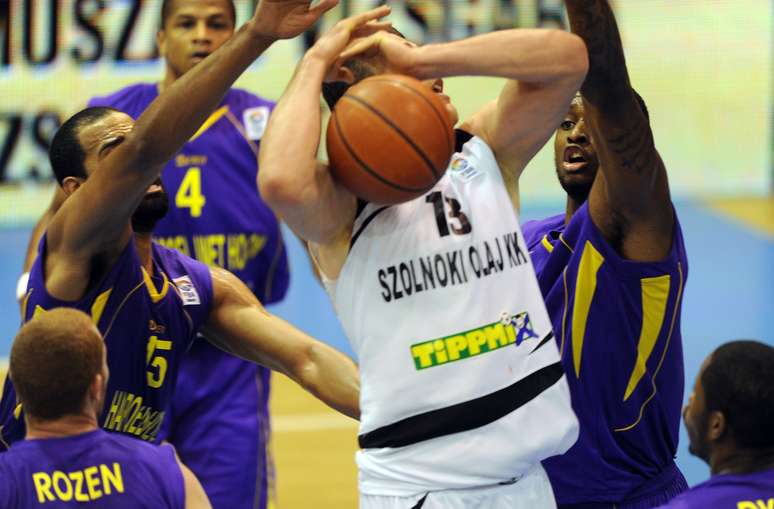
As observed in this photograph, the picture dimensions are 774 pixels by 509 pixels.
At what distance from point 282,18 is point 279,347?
4.51ft

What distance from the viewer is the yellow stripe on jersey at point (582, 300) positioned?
4578 mm

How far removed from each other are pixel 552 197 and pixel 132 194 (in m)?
11.8

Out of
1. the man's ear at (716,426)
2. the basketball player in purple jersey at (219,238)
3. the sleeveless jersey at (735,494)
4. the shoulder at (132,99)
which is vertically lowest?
the basketball player in purple jersey at (219,238)

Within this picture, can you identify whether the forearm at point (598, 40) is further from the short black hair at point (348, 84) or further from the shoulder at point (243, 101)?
the shoulder at point (243, 101)

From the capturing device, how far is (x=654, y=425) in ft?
15.3

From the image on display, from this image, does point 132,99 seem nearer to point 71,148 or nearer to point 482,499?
point 71,148

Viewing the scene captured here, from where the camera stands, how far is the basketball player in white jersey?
370 centimetres

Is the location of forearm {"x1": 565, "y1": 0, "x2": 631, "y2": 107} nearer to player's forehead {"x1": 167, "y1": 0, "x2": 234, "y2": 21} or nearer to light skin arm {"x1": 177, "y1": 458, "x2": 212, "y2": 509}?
light skin arm {"x1": 177, "y1": 458, "x2": 212, "y2": 509}

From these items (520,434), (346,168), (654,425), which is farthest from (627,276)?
(346,168)

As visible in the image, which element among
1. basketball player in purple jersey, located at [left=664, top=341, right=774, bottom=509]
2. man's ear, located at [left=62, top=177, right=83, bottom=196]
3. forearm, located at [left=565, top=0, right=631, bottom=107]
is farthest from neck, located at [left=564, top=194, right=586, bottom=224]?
man's ear, located at [left=62, top=177, right=83, bottom=196]

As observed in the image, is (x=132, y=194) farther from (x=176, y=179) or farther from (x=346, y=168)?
(x=176, y=179)

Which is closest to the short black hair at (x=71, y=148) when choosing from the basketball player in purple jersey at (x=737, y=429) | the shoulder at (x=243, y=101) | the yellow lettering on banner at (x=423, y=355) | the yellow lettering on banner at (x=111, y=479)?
the yellow lettering on banner at (x=111, y=479)

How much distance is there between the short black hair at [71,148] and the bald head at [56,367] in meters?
→ 1.30

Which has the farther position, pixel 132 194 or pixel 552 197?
pixel 552 197
